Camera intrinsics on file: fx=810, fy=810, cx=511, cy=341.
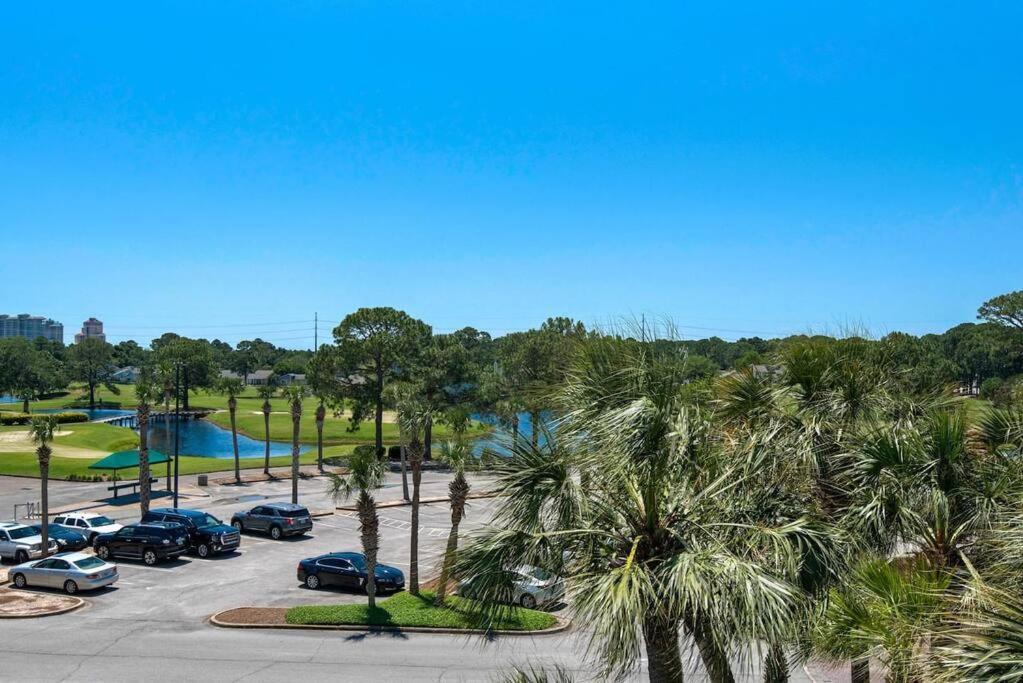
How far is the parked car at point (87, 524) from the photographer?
112 ft

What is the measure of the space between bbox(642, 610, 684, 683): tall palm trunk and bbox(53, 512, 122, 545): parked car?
32041mm

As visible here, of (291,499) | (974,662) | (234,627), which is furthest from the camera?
(291,499)

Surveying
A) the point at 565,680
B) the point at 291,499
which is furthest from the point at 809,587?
the point at 291,499

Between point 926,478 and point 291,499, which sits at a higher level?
point 926,478

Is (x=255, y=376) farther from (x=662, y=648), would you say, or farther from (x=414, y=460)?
(x=662, y=648)

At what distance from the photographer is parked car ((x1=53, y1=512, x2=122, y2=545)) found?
3412 cm

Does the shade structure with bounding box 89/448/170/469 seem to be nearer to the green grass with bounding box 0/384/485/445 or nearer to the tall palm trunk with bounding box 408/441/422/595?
the green grass with bounding box 0/384/485/445

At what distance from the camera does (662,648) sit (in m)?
7.23

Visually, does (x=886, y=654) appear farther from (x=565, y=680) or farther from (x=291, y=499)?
(x=291, y=499)

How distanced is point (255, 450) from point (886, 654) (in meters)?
76.3

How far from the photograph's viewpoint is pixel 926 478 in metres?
9.60

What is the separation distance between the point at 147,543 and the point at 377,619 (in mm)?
12438

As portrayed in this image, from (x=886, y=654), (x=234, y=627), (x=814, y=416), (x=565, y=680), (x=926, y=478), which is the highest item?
(x=814, y=416)

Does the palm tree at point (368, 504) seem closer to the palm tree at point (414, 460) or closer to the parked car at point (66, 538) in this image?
the palm tree at point (414, 460)
